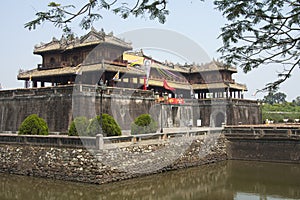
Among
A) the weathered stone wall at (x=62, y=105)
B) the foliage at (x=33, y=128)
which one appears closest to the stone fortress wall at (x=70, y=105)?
the weathered stone wall at (x=62, y=105)

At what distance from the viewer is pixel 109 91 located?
82.7 ft

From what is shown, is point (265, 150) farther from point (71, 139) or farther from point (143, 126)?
point (71, 139)

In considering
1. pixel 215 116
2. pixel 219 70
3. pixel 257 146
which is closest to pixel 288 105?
pixel 219 70

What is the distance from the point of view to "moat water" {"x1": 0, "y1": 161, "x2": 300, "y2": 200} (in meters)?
15.7

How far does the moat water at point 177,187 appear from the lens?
15703mm

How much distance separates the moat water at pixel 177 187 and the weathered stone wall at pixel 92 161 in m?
0.42

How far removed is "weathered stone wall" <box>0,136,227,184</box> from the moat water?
42 centimetres

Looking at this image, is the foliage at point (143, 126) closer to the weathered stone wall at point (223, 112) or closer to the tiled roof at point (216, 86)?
the weathered stone wall at point (223, 112)

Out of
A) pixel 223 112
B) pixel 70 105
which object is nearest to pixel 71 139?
pixel 70 105

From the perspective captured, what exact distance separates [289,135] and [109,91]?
12.8 m

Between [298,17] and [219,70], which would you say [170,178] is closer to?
[298,17]

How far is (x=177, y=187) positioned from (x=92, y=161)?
14.7ft

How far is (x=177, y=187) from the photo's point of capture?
699 inches

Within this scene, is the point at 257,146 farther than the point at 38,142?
Yes
